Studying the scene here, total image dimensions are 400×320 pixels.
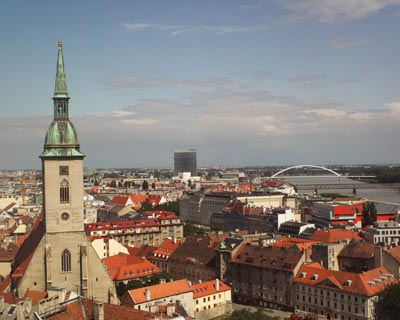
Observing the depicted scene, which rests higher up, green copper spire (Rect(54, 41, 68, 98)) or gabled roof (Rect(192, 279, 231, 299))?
green copper spire (Rect(54, 41, 68, 98))

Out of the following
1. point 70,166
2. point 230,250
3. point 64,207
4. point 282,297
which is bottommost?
point 282,297

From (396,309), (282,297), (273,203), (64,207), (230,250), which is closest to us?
(64,207)

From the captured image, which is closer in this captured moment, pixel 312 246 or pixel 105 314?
pixel 105 314

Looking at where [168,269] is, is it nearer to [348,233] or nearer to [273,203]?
[348,233]

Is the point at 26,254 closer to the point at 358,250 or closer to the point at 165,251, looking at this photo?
the point at 165,251

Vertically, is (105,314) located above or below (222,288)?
above

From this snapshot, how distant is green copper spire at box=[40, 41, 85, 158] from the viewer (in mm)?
41438

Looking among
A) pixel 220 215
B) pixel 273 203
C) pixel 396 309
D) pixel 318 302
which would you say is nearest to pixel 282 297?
pixel 318 302

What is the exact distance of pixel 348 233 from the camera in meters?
79.4

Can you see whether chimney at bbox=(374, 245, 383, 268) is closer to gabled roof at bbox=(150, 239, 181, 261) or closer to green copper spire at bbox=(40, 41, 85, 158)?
gabled roof at bbox=(150, 239, 181, 261)

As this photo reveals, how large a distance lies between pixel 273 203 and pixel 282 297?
258ft

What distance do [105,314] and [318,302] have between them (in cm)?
3304

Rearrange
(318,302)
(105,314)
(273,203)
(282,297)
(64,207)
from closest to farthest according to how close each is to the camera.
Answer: (105,314) → (64,207) → (318,302) → (282,297) → (273,203)

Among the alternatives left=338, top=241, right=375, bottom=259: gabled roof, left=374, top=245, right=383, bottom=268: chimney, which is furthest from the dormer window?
left=338, top=241, right=375, bottom=259: gabled roof
